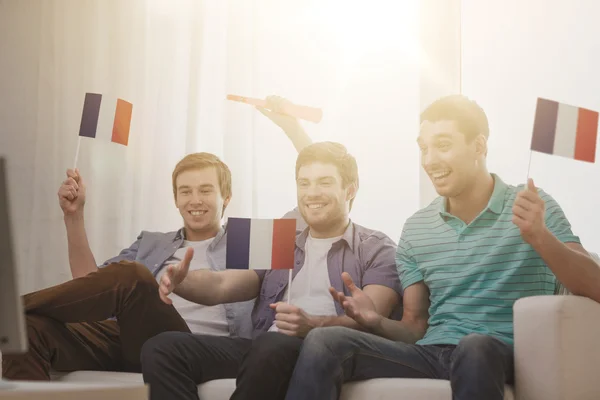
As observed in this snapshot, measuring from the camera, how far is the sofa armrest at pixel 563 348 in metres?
1.57

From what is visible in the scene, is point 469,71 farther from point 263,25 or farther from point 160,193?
point 160,193

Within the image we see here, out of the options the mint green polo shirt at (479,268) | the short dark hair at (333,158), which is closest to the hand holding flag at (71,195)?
the short dark hair at (333,158)

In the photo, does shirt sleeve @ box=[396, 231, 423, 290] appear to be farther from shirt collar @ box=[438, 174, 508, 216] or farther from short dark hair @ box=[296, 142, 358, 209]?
short dark hair @ box=[296, 142, 358, 209]

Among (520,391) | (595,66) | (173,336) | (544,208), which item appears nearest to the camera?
(520,391)

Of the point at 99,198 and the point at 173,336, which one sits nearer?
the point at 173,336

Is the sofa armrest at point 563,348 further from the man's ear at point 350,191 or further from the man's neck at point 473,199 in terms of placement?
the man's ear at point 350,191

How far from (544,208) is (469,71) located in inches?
44.5

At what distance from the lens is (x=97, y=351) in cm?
219

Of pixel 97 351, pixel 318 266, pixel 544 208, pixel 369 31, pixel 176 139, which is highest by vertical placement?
pixel 369 31

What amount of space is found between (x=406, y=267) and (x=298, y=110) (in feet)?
2.95

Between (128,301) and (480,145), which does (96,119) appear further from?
(480,145)

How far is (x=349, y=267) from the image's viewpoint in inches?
87.4

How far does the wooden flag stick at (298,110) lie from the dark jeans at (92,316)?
871mm

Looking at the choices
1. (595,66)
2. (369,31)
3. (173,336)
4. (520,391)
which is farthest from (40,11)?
(520,391)
